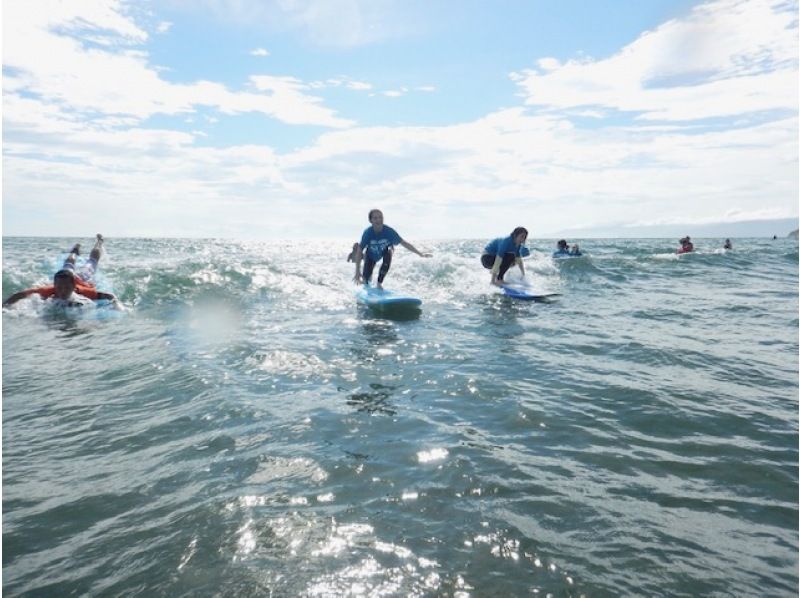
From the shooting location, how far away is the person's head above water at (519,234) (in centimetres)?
1350

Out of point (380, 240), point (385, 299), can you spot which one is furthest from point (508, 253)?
point (385, 299)

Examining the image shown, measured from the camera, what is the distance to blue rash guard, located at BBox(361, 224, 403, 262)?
1312cm

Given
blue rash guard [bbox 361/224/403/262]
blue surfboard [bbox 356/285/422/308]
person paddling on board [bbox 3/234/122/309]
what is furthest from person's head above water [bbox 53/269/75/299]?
blue rash guard [bbox 361/224/403/262]

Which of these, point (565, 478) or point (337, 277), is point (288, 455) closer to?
point (565, 478)

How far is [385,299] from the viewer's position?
38.4 ft

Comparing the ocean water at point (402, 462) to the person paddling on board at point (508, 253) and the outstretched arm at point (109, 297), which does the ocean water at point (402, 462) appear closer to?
the outstretched arm at point (109, 297)

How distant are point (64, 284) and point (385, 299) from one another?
26.1 feet

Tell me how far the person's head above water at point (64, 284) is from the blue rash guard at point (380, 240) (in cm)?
746

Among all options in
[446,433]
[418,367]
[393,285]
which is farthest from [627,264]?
[446,433]

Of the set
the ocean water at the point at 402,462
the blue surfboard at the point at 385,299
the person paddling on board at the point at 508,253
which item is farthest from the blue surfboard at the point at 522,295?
the ocean water at the point at 402,462

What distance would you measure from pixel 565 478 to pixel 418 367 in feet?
11.5

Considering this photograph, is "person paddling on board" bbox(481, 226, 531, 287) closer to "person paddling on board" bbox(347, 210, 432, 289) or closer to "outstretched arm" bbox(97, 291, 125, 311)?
"person paddling on board" bbox(347, 210, 432, 289)

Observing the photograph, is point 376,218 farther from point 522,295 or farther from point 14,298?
point 14,298

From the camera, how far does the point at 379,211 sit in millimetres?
12547
